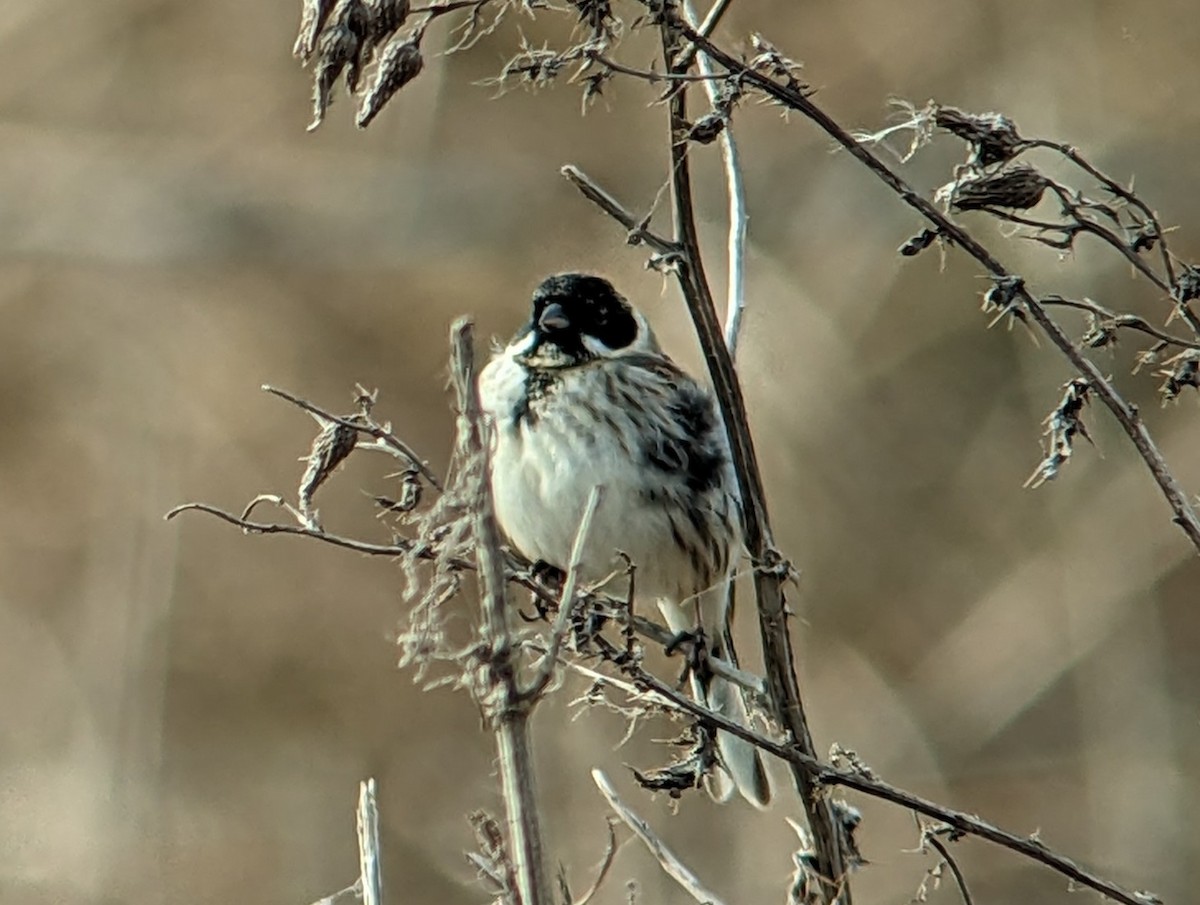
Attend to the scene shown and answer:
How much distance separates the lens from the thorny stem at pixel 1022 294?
1.57 meters

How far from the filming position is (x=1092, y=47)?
7.07 metres

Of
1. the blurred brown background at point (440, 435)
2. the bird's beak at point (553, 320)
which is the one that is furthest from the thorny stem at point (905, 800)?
the blurred brown background at point (440, 435)

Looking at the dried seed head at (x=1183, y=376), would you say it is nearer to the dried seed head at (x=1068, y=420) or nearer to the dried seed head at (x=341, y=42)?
the dried seed head at (x=1068, y=420)

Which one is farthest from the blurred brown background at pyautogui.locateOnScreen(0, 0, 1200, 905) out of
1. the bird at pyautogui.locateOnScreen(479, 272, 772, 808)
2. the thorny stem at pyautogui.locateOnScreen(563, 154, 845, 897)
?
the thorny stem at pyautogui.locateOnScreen(563, 154, 845, 897)

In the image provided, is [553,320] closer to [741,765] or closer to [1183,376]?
[741,765]

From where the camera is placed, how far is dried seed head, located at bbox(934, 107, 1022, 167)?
1606mm

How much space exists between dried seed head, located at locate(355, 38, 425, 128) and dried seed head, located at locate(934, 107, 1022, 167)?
42 cm

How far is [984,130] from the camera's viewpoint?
1.61 metres

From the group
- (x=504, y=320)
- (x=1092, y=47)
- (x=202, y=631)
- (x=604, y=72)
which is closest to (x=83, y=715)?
(x=202, y=631)

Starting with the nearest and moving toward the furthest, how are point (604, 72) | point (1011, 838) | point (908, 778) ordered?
1. point (1011, 838)
2. point (604, 72)
3. point (908, 778)

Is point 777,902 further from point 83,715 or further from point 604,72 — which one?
point 604,72

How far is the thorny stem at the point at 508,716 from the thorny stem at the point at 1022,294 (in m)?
0.49

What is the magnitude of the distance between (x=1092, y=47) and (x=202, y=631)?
3665mm

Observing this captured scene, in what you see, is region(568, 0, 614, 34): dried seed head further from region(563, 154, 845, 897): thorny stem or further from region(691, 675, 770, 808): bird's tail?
region(691, 675, 770, 808): bird's tail
